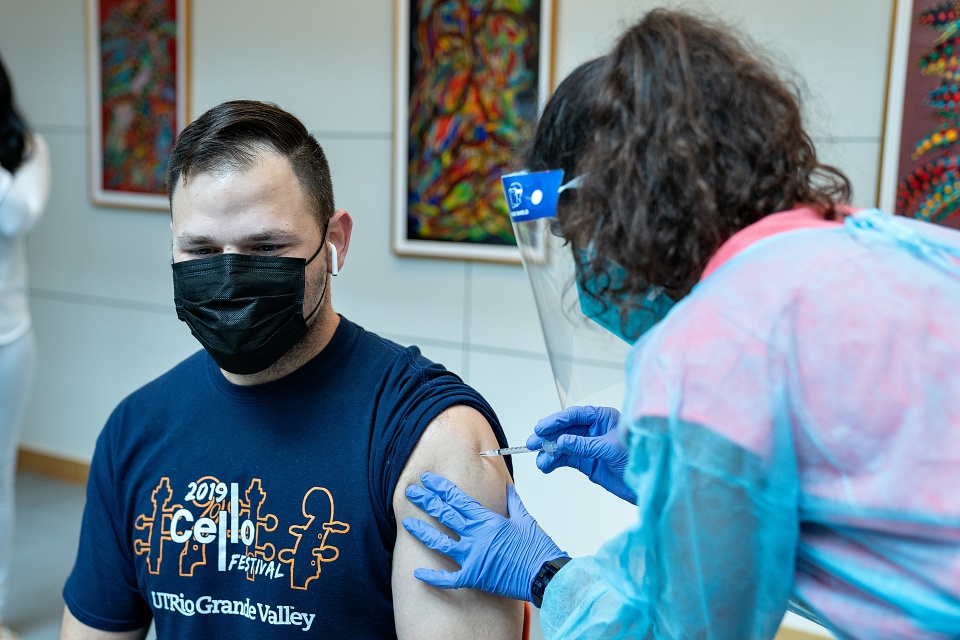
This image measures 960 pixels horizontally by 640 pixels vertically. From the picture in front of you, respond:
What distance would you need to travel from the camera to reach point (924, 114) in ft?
8.09

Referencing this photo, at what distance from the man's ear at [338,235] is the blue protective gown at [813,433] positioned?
65cm

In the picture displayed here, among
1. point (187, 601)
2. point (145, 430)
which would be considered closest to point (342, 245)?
point (145, 430)

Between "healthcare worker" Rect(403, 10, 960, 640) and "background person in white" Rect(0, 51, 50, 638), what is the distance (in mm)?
2145

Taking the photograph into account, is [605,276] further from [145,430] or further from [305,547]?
[145,430]

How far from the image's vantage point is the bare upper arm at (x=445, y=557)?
125 centimetres

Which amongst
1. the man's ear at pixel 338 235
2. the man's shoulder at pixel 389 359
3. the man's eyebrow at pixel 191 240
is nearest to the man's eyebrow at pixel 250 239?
the man's eyebrow at pixel 191 240

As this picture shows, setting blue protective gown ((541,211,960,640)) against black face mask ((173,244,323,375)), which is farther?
black face mask ((173,244,323,375))

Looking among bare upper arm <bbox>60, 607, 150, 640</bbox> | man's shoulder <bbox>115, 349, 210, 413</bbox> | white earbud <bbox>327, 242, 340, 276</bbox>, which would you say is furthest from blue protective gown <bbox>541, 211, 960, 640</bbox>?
bare upper arm <bbox>60, 607, 150, 640</bbox>

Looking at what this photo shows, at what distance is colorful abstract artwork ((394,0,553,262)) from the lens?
121 inches

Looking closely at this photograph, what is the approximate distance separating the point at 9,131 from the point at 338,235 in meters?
1.81

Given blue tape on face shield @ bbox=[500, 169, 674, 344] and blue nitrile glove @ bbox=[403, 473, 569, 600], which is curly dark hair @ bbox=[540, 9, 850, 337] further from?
blue nitrile glove @ bbox=[403, 473, 569, 600]

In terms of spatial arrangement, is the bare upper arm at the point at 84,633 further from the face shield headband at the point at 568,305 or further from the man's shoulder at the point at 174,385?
the face shield headband at the point at 568,305

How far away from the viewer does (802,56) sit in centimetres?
267

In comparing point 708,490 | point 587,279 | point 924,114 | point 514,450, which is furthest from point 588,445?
point 924,114
